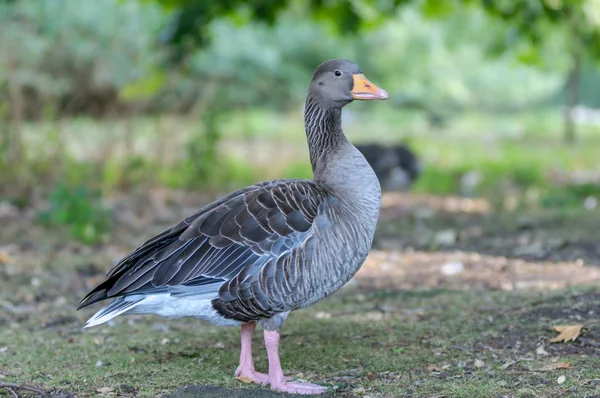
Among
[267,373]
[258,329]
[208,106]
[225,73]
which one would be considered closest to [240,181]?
[208,106]

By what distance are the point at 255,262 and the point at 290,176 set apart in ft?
30.4

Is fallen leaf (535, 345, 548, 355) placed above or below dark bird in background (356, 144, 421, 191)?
below

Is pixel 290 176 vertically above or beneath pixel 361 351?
above

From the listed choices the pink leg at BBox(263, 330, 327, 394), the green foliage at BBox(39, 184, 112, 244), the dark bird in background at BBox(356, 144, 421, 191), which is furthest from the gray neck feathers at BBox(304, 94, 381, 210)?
the dark bird in background at BBox(356, 144, 421, 191)

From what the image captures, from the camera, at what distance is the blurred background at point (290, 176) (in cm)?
457

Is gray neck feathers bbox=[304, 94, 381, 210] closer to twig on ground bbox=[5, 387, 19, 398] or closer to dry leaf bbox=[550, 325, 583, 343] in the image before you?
dry leaf bbox=[550, 325, 583, 343]

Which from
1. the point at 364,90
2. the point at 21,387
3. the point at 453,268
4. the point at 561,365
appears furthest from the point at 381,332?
the point at 21,387

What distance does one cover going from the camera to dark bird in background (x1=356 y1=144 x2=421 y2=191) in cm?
1277

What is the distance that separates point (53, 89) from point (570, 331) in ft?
32.5

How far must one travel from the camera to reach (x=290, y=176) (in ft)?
43.7

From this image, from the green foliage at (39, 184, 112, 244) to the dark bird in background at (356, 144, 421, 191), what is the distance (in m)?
5.15

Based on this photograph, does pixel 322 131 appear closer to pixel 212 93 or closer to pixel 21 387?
pixel 21 387

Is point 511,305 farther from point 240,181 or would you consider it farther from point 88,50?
point 88,50

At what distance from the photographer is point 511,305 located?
5.38m
